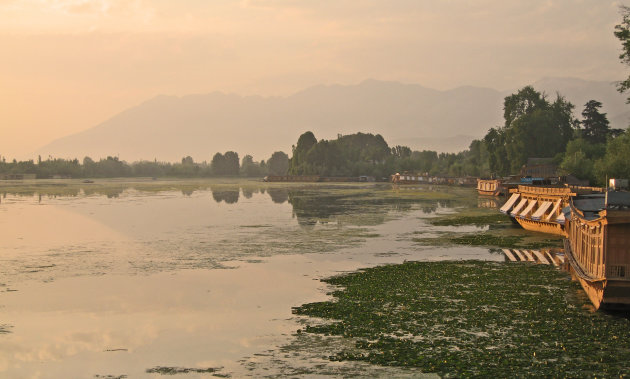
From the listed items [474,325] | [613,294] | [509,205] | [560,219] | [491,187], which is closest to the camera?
[474,325]

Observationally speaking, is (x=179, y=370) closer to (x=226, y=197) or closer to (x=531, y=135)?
(x=226, y=197)

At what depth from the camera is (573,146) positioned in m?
118

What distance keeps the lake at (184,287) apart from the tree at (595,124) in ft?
268

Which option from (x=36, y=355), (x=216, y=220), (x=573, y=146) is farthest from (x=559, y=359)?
(x=573, y=146)

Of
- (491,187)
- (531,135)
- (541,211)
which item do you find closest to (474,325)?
(541,211)

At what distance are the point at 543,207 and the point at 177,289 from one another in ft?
121

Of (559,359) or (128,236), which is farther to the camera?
(128,236)

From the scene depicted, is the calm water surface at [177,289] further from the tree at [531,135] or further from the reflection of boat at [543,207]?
the tree at [531,135]

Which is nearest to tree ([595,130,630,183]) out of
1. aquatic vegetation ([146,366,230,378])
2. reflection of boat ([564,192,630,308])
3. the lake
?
the lake

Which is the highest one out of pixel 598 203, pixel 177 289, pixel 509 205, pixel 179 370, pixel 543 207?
pixel 598 203

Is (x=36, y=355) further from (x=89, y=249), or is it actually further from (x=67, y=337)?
(x=89, y=249)

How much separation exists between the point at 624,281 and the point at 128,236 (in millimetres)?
42605

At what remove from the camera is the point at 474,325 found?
80.4ft

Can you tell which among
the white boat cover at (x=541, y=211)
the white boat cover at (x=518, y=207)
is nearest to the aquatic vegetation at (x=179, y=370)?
the white boat cover at (x=541, y=211)
